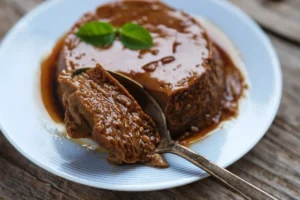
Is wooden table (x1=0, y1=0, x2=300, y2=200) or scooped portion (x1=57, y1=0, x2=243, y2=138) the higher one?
scooped portion (x1=57, y1=0, x2=243, y2=138)

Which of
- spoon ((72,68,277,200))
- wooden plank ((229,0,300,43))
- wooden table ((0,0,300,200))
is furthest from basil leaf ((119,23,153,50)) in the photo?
wooden plank ((229,0,300,43))

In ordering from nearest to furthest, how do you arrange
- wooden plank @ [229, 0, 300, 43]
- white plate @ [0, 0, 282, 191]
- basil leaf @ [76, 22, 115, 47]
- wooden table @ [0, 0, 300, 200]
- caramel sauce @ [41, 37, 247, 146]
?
white plate @ [0, 0, 282, 191]
wooden table @ [0, 0, 300, 200]
caramel sauce @ [41, 37, 247, 146]
basil leaf @ [76, 22, 115, 47]
wooden plank @ [229, 0, 300, 43]

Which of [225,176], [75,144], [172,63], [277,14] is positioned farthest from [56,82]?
[277,14]

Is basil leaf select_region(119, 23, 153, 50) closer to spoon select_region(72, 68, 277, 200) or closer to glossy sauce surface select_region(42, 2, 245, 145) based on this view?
glossy sauce surface select_region(42, 2, 245, 145)

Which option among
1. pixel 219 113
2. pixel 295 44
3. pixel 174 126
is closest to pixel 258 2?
pixel 295 44

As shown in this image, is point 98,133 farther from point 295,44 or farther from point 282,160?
point 295,44

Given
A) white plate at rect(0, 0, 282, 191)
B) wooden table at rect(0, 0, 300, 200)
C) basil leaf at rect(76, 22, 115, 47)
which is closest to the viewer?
white plate at rect(0, 0, 282, 191)

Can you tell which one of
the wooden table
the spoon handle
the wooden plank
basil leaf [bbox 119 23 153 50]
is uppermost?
basil leaf [bbox 119 23 153 50]
